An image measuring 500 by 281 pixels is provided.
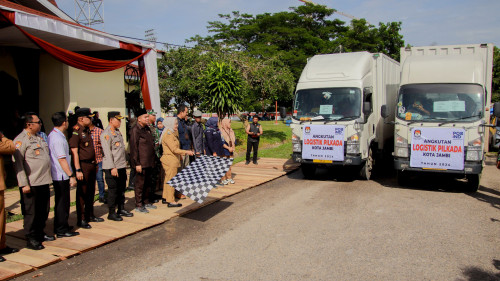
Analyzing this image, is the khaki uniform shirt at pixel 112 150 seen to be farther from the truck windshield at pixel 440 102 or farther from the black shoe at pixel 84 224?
the truck windshield at pixel 440 102

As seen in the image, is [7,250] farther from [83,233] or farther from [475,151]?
[475,151]

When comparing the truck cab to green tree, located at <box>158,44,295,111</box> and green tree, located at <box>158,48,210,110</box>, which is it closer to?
green tree, located at <box>158,44,295,111</box>

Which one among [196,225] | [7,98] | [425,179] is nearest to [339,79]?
[425,179]

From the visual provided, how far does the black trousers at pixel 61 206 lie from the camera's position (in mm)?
5824

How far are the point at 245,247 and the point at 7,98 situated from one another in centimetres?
1110

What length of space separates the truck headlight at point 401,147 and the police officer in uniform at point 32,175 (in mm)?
7751

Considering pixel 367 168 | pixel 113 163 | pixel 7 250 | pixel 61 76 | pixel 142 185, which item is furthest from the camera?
pixel 61 76

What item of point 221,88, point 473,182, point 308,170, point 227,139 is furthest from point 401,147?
point 221,88

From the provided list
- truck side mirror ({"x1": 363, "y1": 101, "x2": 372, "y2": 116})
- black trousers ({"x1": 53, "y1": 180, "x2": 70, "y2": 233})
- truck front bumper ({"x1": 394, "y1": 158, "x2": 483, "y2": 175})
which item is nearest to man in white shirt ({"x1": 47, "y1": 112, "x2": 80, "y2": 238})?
black trousers ({"x1": 53, "y1": 180, "x2": 70, "y2": 233})

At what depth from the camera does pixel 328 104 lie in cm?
1050

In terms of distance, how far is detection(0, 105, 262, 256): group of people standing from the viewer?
5367 mm

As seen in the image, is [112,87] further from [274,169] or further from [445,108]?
[445,108]

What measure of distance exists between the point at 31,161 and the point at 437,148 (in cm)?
844

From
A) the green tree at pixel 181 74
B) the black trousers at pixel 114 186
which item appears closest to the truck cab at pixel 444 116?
the black trousers at pixel 114 186
